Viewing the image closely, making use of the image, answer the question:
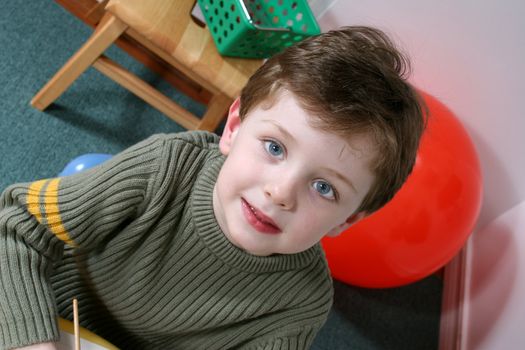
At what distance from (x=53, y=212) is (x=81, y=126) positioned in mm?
869

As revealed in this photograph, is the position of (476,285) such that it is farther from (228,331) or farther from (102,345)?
(102,345)

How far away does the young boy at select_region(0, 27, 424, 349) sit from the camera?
0.60 m

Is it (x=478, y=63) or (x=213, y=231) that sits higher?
(x=478, y=63)

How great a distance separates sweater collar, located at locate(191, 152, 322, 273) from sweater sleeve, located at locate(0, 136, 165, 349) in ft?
0.24

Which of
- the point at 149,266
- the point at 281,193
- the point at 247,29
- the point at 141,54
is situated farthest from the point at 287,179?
the point at 141,54

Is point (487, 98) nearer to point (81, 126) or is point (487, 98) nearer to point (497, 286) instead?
point (497, 286)

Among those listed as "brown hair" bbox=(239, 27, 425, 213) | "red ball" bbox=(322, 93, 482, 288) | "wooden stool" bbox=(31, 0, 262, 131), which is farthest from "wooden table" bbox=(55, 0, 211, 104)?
"brown hair" bbox=(239, 27, 425, 213)

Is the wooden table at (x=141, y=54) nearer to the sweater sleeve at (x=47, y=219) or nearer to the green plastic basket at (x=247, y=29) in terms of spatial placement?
the green plastic basket at (x=247, y=29)

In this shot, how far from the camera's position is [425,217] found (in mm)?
1185

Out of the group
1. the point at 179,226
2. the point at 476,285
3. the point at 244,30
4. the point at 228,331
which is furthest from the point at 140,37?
the point at 476,285

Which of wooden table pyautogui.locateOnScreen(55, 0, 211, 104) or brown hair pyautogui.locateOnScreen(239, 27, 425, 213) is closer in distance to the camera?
brown hair pyautogui.locateOnScreen(239, 27, 425, 213)

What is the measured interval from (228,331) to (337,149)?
0.40m

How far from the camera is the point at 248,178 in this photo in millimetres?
625

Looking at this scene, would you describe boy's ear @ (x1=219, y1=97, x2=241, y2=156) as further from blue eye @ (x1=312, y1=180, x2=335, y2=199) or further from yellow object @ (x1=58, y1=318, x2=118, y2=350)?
yellow object @ (x1=58, y1=318, x2=118, y2=350)
